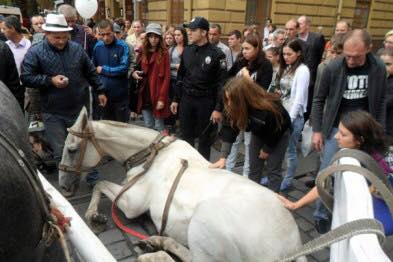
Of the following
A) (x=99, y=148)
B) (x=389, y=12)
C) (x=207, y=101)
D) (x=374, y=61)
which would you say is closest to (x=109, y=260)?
(x=99, y=148)

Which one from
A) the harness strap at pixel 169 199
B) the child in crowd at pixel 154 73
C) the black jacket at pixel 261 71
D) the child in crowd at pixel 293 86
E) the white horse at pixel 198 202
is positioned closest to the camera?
the white horse at pixel 198 202

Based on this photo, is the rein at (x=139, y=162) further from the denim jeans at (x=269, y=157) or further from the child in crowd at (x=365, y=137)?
the child in crowd at (x=365, y=137)

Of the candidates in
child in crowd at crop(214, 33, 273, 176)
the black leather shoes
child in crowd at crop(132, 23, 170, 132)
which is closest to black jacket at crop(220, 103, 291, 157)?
child in crowd at crop(214, 33, 273, 176)

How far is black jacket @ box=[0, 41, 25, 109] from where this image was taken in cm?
396

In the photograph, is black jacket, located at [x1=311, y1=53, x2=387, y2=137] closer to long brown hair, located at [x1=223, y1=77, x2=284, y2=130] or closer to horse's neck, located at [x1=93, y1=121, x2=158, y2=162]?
long brown hair, located at [x1=223, y1=77, x2=284, y2=130]

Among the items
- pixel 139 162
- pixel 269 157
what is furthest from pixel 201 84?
pixel 139 162

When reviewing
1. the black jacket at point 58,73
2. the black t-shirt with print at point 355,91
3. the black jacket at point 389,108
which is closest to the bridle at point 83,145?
the black jacket at point 58,73

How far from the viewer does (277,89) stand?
4.45 m

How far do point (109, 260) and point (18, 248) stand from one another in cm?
31

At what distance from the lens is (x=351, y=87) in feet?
10.7

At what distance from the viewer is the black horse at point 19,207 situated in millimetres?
1066

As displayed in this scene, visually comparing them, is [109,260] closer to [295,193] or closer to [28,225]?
[28,225]

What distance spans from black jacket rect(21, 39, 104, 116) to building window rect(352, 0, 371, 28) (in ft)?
49.3

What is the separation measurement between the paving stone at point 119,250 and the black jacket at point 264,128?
4.35 ft
